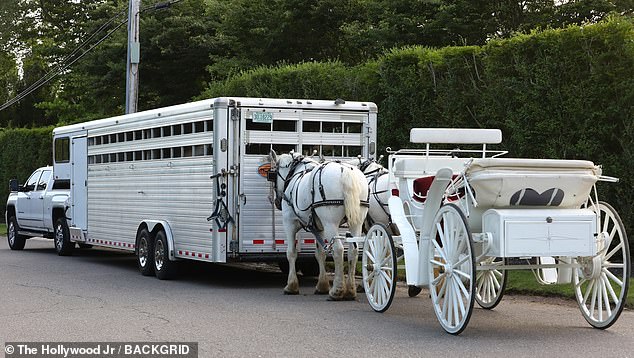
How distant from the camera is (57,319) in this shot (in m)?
11.8

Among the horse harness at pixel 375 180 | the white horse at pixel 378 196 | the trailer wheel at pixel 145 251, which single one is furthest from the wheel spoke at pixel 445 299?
the trailer wheel at pixel 145 251

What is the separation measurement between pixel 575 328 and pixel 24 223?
57.5 ft

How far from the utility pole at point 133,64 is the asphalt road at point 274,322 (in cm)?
1116

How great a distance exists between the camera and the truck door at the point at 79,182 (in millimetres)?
20938

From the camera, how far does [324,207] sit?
45.6 ft

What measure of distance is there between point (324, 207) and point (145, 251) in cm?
478

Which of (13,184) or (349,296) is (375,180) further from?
(13,184)

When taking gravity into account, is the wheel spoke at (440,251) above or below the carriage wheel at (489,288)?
above

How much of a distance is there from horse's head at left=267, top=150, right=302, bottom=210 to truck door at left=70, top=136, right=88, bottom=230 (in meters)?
7.00

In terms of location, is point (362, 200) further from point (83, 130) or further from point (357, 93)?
point (83, 130)

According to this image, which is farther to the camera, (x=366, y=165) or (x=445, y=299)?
(x=366, y=165)

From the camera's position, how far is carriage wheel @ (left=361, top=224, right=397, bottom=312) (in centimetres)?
1196

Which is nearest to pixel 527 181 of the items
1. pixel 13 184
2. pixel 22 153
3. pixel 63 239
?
pixel 63 239

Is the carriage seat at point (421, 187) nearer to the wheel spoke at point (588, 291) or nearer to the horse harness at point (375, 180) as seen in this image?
the wheel spoke at point (588, 291)
